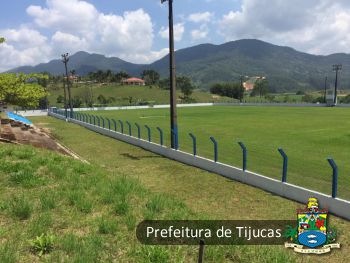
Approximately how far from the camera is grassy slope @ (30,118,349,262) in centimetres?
609

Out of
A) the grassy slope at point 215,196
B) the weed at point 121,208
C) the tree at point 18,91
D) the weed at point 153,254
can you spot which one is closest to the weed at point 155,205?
the weed at point 121,208

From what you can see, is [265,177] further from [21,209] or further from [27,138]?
[27,138]

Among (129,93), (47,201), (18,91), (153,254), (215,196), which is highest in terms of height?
(18,91)

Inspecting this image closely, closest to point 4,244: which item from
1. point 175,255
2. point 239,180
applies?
point 175,255

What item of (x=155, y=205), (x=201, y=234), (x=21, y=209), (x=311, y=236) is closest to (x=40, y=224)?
(x=21, y=209)

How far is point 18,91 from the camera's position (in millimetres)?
20672

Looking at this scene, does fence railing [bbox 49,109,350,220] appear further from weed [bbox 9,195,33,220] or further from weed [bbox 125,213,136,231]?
weed [bbox 9,195,33,220]

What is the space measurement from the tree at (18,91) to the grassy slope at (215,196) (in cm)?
530

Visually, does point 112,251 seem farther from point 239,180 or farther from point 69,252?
point 239,180

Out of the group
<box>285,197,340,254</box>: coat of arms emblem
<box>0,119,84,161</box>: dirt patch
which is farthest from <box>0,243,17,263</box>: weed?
<box>0,119,84,161</box>: dirt patch

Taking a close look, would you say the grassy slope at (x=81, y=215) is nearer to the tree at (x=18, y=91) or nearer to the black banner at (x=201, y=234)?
the black banner at (x=201, y=234)

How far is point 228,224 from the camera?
795 centimetres

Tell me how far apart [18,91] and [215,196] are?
1490 cm

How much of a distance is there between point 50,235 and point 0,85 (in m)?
16.6
